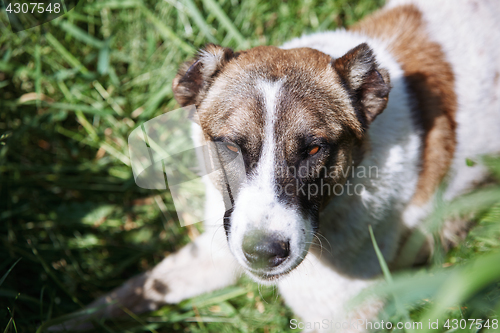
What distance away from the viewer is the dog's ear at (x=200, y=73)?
2.54m

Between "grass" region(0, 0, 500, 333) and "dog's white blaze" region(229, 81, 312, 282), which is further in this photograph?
"grass" region(0, 0, 500, 333)

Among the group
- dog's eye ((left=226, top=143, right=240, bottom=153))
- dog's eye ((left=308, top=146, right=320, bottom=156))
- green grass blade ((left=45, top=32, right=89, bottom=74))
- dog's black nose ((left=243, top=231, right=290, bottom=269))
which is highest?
green grass blade ((left=45, top=32, right=89, bottom=74))

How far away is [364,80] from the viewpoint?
8.05 feet

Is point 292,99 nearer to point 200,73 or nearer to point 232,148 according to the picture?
point 232,148

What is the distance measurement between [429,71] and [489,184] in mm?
1181

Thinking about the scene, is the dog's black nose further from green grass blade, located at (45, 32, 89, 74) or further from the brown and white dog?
green grass blade, located at (45, 32, 89, 74)

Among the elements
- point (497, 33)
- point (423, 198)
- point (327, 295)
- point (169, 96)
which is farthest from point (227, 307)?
point (497, 33)

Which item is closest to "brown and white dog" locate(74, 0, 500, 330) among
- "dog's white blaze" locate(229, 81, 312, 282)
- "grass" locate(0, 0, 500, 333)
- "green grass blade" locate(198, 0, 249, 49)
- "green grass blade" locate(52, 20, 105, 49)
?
"dog's white blaze" locate(229, 81, 312, 282)

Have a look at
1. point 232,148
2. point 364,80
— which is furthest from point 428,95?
point 232,148

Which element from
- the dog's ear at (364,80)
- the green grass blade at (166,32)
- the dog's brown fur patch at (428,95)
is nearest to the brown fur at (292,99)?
the dog's ear at (364,80)

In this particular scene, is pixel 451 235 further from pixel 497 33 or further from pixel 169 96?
pixel 169 96

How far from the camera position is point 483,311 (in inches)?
81.2

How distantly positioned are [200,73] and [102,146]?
200 centimetres

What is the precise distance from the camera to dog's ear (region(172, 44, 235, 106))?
8.32 ft
